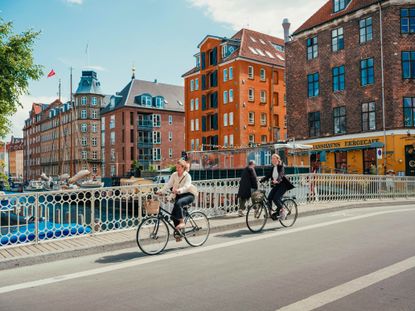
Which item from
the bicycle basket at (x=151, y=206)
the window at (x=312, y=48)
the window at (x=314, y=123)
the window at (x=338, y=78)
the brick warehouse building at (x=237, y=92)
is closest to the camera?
the bicycle basket at (x=151, y=206)

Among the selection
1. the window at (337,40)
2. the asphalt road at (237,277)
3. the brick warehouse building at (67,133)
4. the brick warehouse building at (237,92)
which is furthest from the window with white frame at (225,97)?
the asphalt road at (237,277)

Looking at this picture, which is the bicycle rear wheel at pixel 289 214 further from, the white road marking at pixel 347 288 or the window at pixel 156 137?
the window at pixel 156 137

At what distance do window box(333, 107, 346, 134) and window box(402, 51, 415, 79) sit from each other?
5725 millimetres

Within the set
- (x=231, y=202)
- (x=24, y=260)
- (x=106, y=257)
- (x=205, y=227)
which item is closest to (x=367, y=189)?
(x=231, y=202)

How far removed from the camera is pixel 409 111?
30.4 meters

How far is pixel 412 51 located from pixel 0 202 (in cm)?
3178

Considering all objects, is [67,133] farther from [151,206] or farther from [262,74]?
[151,206]

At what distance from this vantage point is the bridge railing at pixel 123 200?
27.9 ft

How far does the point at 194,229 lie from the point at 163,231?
0.76m

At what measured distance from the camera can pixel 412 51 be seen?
31.0m

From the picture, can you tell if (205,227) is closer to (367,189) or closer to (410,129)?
(367,189)

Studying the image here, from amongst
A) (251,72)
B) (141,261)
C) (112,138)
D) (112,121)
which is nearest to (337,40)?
(251,72)

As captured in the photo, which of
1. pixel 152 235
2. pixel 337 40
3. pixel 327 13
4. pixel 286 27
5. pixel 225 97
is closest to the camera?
pixel 152 235

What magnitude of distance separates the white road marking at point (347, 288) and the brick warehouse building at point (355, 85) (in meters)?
22.0
